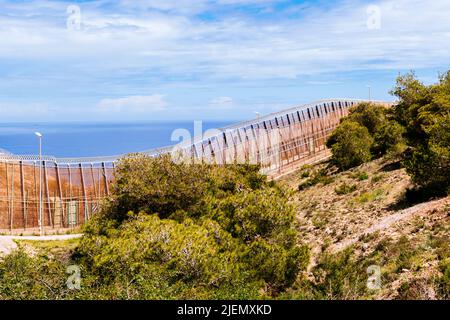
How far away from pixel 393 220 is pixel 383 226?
2.42 feet

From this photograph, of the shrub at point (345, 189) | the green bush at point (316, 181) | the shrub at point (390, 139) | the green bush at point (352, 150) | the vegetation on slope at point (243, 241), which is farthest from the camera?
the green bush at point (352, 150)

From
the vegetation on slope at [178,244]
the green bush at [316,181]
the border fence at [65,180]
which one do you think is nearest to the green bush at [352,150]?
the green bush at [316,181]

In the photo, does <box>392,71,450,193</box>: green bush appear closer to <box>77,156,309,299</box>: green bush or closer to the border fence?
<box>77,156,309,299</box>: green bush

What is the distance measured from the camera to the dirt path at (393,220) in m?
26.4

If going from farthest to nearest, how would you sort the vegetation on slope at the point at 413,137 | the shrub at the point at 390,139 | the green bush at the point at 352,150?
1. the green bush at the point at 352,150
2. the shrub at the point at 390,139
3. the vegetation on slope at the point at 413,137

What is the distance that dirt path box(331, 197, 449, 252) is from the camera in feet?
86.7

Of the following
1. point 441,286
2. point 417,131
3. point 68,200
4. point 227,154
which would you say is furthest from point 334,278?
point 227,154

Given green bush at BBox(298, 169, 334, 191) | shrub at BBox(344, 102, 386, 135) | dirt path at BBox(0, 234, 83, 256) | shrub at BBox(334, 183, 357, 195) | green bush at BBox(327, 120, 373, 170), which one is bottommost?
dirt path at BBox(0, 234, 83, 256)

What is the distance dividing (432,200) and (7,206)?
3052 cm

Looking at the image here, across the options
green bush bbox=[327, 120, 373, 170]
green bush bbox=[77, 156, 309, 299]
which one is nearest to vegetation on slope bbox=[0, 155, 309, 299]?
green bush bbox=[77, 156, 309, 299]

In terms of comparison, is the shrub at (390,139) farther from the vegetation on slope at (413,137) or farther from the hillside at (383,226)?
the hillside at (383,226)

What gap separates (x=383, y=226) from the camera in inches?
1050

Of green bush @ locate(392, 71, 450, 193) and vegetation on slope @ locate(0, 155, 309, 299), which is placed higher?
green bush @ locate(392, 71, 450, 193)

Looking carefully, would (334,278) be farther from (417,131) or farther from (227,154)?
(227,154)
